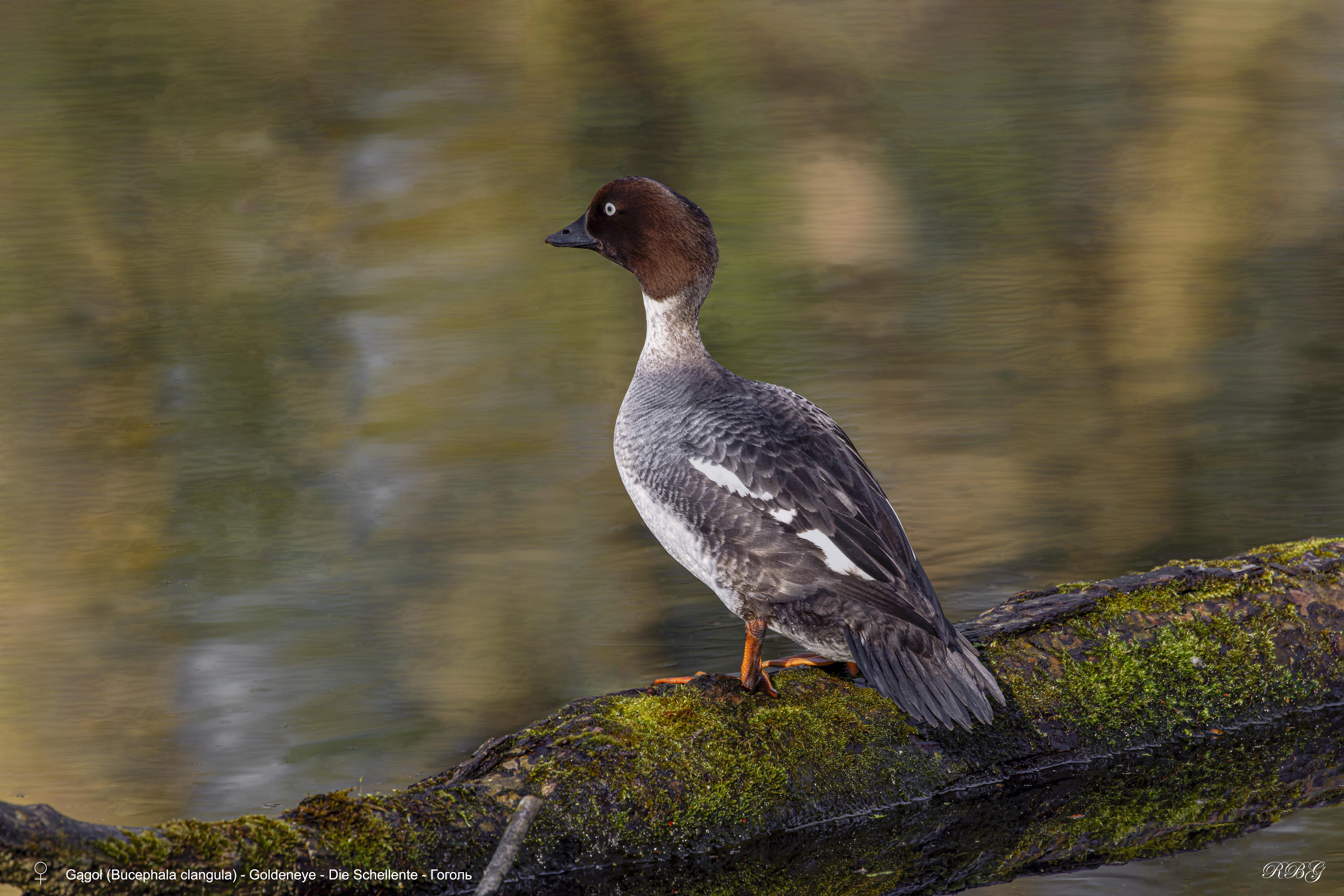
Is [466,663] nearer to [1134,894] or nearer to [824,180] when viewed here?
[1134,894]

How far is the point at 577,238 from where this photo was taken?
16.3 feet

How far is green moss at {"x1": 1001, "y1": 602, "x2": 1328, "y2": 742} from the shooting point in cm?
381

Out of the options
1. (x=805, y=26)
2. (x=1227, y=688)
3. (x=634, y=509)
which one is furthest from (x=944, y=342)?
(x=805, y=26)

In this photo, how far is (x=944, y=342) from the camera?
37.4 ft

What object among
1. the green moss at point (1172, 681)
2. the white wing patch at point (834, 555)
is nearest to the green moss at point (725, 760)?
the white wing patch at point (834, 555)

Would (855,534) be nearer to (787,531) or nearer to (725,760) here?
(787,531)

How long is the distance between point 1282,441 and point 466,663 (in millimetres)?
5618

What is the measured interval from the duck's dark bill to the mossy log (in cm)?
192

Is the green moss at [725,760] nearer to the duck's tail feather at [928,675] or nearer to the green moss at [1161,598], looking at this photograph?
the duck's tail feather at [928,675]

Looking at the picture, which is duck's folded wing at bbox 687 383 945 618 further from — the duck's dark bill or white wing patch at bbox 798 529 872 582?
the duck's dark bill

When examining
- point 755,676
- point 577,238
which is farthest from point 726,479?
point 577,238

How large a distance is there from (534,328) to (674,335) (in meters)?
7.09

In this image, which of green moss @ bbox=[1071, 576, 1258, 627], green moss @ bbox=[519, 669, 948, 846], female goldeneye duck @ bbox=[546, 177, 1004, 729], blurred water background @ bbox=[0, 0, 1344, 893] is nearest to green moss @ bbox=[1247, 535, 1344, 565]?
green moss @ bbox=[1071, 576, 1258, 627]

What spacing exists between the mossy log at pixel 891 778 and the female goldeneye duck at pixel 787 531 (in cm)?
16
